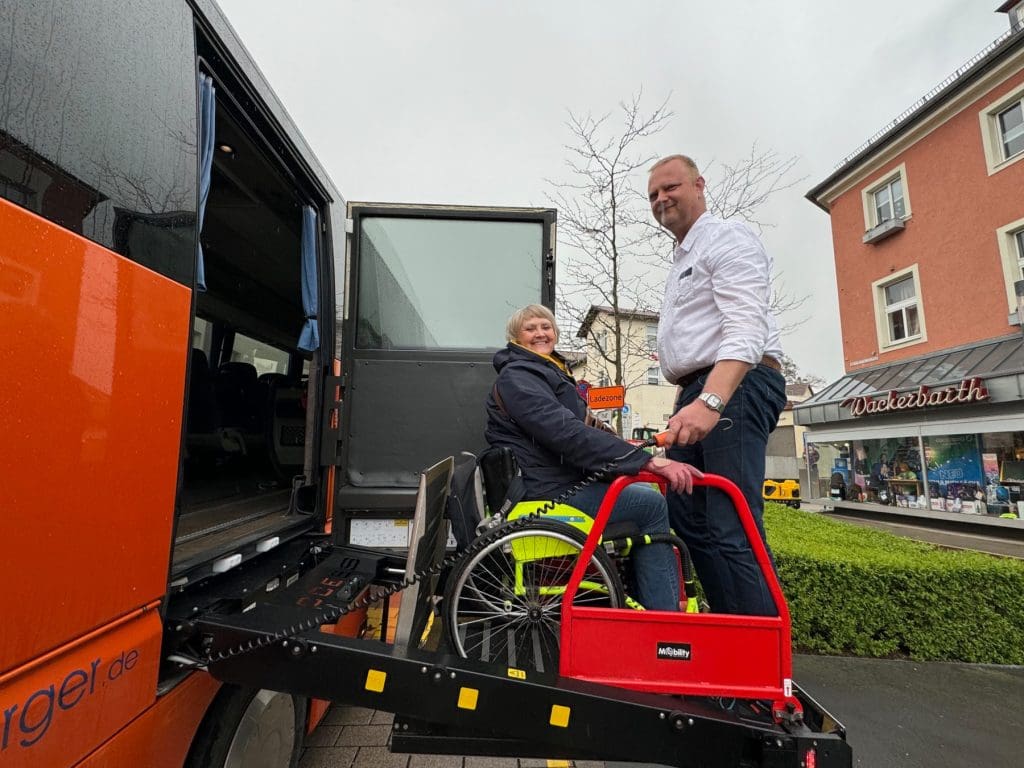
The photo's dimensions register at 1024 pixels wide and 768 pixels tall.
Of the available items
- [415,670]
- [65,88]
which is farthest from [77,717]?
[65,88]

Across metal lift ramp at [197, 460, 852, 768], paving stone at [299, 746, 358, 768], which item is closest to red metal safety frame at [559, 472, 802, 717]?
metal lift ramp at [197, 460, 852, 768]

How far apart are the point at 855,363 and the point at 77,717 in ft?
74.8

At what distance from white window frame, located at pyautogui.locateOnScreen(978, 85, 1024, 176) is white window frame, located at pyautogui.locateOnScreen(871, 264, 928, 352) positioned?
3340 millimetres

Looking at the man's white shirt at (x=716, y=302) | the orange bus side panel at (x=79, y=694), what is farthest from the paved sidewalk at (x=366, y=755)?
the man's white shirt at (x=716, y=302)

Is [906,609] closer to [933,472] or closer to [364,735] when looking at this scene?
[364,735]

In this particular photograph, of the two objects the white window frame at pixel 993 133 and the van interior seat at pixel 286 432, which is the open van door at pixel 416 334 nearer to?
the van interior seat at pixel 286 432

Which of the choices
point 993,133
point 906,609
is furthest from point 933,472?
point 906,609

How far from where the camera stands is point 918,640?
432 centimetres

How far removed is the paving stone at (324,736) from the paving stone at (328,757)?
0.05 meters

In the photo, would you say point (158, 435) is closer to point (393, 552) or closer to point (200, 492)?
point (393, 552)

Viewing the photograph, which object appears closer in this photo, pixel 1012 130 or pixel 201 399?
pixel 201 399

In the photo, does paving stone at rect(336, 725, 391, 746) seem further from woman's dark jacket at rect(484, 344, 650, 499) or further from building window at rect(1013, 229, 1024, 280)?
building window at rect(1013, 229, 1024, 280)

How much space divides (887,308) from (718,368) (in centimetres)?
2052

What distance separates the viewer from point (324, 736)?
293cm
